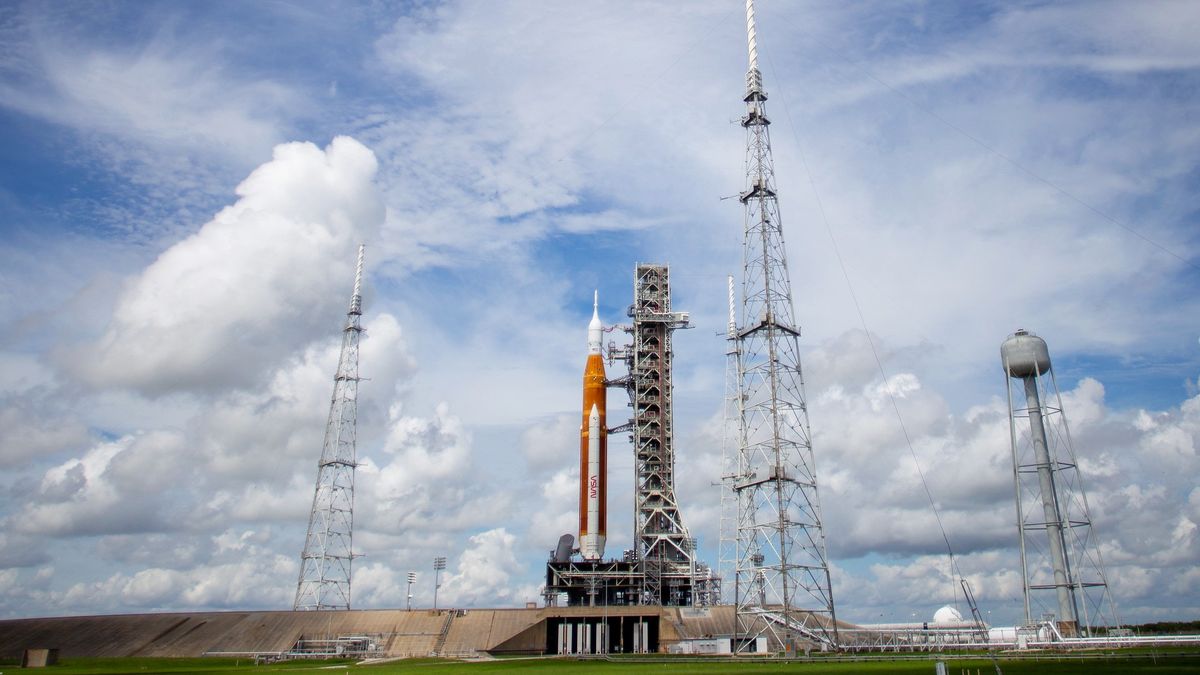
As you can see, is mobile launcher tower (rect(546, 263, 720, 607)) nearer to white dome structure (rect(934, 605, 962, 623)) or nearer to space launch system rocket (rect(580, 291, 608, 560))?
space launch system rocket (rect(580, 291, 608, 560))

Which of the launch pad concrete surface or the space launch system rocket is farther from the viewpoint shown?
the space launch system rocket

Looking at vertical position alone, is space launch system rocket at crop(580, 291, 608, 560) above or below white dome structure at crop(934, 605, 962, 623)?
above

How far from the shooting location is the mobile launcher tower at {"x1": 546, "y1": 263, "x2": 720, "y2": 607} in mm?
90375

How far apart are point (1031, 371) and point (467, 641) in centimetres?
5677

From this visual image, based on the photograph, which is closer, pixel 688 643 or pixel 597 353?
pixel 688 643

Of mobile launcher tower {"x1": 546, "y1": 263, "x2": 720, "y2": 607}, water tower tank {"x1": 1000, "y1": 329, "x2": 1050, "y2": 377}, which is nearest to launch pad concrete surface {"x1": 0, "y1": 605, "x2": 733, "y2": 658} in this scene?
mobile launcher tower {"x1": 546, "y1": 263, "x2": 720, "y2": 607}

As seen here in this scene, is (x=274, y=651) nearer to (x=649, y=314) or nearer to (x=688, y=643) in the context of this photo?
(x=688, y=643)

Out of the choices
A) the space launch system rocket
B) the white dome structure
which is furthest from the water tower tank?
the space launch system rocket

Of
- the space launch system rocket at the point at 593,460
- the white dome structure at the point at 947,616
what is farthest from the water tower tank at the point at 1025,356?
the space launch system rocket at the point at 593,460

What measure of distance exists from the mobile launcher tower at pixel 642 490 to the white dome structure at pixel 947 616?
70.4 feet

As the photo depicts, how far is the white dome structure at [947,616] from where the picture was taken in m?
80.6

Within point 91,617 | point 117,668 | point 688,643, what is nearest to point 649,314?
point 688,643

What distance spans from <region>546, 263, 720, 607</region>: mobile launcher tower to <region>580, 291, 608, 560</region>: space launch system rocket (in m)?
0.11

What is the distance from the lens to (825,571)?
61.0m
